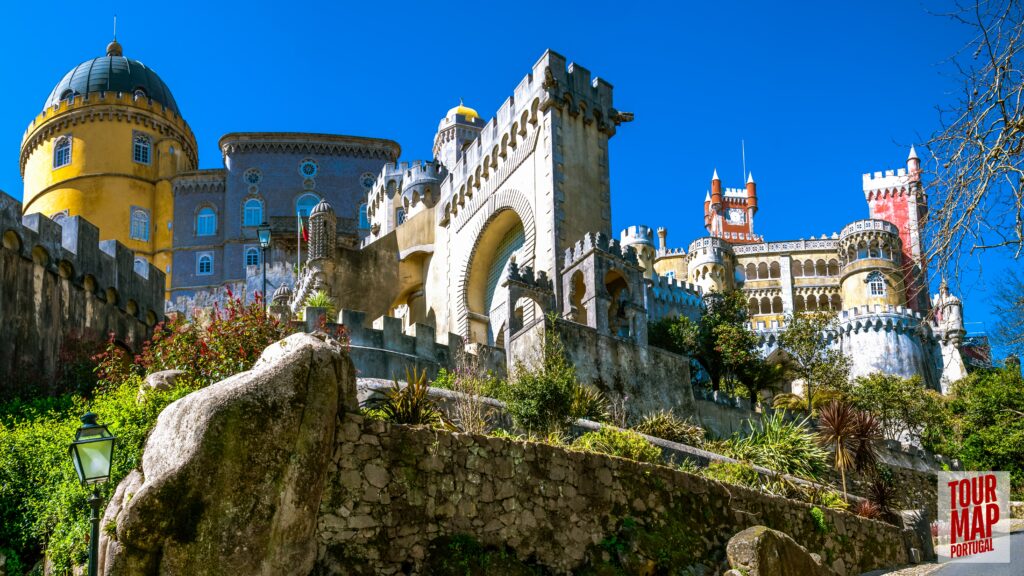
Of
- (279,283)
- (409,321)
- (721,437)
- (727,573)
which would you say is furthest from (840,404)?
(279,283)

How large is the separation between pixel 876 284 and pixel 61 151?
50.9 m

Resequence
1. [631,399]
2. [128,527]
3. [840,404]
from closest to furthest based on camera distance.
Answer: [128,527]
[840,404]
[631,399]

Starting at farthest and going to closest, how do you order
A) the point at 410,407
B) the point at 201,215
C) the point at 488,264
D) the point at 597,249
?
1. the point at 201,215
2. the point at 488,264
3. the point at 597,249
4. the point at 410,407

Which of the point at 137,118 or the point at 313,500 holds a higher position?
the point at 137,118

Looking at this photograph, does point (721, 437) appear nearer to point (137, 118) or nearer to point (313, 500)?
point (313, 500)

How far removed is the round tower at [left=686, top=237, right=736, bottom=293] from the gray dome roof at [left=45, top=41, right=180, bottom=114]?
3504 centimetres

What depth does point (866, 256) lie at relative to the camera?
241ft

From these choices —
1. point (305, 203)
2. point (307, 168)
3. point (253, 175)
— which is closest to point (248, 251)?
point (305, 203)

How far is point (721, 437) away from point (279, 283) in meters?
22.4

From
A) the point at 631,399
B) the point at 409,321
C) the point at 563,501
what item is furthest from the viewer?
the point at 409,321

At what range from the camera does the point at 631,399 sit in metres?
27.7

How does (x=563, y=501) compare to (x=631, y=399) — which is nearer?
(x=563, y=501)

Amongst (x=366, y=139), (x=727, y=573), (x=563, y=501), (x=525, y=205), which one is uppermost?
(x=366, y=139)

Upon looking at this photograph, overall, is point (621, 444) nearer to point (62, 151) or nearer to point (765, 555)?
point (765, 555)
